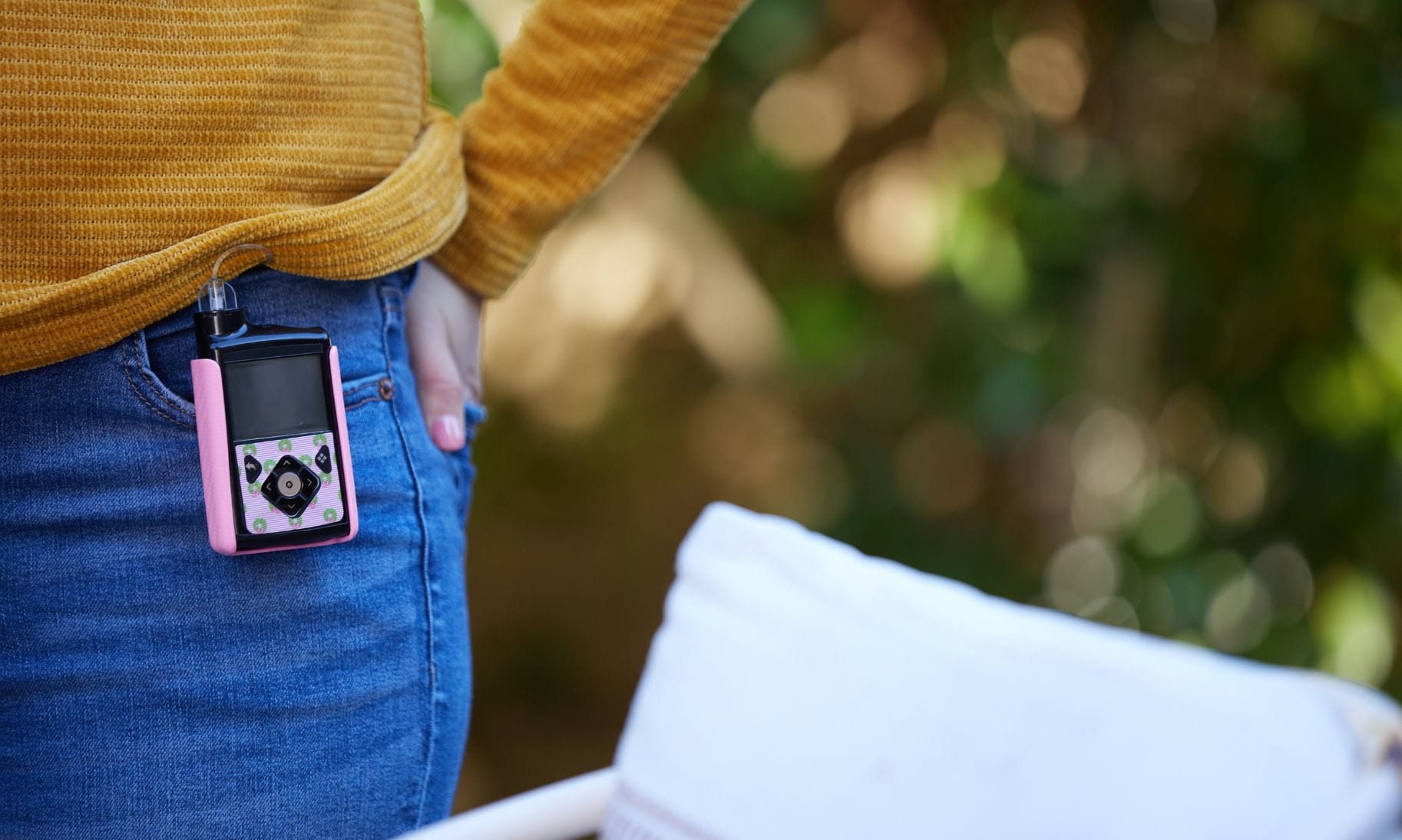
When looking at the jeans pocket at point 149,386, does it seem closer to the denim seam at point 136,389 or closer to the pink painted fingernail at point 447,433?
the denim seam at point 136,389

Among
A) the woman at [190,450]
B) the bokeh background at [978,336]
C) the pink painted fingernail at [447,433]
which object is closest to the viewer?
the woman at [190,450]

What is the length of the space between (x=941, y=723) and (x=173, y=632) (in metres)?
0.32

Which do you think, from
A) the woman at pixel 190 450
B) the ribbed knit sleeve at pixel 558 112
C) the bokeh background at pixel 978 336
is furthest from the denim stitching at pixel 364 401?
the bokeh background at pixel 978 336

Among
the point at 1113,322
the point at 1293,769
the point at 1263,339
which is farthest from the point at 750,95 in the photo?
the point at 1293,769

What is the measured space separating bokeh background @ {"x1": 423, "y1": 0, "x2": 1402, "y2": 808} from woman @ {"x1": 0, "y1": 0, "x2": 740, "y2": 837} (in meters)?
0.88

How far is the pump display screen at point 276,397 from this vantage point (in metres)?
0.50

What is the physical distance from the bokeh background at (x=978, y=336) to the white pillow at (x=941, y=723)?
1023 millimetres

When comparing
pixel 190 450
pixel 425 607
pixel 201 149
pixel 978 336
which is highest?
pixel 201 149

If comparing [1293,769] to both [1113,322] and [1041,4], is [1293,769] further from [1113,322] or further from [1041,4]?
[1041,4]

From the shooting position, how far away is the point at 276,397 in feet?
1.68

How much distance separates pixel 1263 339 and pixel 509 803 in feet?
4.68

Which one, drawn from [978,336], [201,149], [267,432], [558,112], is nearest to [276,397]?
[267,432]

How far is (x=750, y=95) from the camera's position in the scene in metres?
1.63

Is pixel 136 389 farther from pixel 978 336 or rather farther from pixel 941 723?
pixel 978 336
